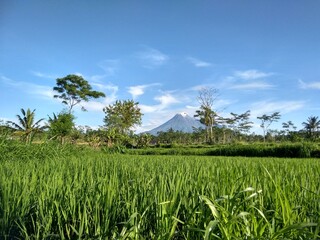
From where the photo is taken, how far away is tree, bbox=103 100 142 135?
3606cm

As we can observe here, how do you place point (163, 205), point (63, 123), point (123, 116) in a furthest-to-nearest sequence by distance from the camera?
1. point (123, 116)
2. point (63, 123)
3. point (163, 205)

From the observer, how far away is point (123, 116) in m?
38.3

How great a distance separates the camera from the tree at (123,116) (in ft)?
118

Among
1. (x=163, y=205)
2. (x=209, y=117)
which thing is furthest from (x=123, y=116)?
(x=163, y=205)

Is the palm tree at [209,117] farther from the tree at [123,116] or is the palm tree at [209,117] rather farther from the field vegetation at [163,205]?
the field vegetation at [163,205]

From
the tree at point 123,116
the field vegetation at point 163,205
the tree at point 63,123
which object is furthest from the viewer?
the tree at point 123,116

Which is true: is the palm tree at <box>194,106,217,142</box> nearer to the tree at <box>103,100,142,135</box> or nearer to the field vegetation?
the tree at <box>103,100,142,135</box>

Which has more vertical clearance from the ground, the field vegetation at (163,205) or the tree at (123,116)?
the tree at (123,116)

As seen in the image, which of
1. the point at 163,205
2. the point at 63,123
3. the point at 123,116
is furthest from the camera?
the point at 123,116

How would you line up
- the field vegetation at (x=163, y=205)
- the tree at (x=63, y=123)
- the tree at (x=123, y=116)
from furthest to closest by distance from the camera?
1. the tree at (x=123, y=116)
2. the tree at (x=63, y=123)
3. the field vegetation at (x=163, y=205)

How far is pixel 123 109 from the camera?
38469 mm

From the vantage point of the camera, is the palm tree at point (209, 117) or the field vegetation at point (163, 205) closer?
the field vegetation at point (163, 205)

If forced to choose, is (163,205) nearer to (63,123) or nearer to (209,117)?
(63,123)

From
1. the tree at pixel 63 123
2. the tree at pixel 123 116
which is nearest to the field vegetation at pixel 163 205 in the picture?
the tree at pixel 63 123
